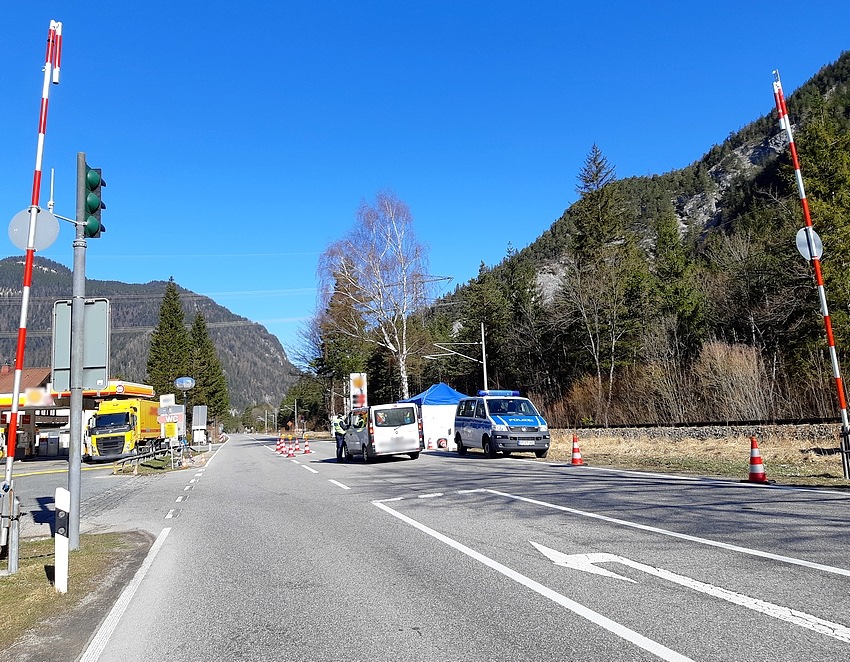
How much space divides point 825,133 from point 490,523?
31496 millimetres

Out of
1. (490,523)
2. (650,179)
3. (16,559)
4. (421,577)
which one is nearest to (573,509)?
(490,523)

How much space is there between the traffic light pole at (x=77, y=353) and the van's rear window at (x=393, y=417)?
15.9 meters

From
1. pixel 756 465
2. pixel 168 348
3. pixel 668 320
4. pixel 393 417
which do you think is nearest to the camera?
pixel 756 465

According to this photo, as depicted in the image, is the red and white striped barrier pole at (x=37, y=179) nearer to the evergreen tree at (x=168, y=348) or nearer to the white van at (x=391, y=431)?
the white van at (x=391, y=431)

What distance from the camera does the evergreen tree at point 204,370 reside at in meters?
92.1

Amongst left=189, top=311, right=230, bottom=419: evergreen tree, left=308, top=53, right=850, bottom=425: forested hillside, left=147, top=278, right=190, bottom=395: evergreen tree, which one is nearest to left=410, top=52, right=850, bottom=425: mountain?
left=308, top=53, right=850, bottom=425: forested hillside

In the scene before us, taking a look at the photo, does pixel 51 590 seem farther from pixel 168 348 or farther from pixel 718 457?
pixel 168 348

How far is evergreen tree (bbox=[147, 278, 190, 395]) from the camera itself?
277ft

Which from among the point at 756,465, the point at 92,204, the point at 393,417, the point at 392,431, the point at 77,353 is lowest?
the point at 756,465

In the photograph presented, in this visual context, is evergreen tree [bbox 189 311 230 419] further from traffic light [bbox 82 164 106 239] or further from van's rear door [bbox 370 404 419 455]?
traffic light [bbox 82 164 106 239]

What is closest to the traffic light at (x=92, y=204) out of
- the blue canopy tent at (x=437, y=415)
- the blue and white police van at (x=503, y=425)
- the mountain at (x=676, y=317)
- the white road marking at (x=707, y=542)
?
the white road marking at (x=707, y=542)

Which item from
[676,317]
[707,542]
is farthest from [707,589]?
[676,317]

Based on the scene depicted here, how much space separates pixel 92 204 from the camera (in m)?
9.62

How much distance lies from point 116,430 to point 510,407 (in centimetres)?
2463
